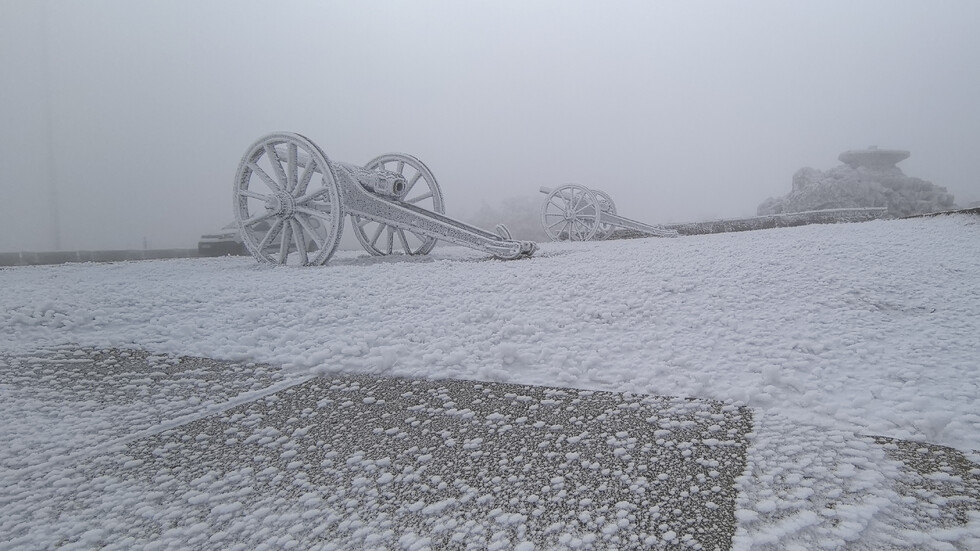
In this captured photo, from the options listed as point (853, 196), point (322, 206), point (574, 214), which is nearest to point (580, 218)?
point (574, 214)

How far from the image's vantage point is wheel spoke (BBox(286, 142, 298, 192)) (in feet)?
16.9

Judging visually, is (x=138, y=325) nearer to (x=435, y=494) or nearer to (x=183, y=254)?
(x=435, y=494)

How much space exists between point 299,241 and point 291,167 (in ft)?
2.64

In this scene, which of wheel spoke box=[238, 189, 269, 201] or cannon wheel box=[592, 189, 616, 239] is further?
cannon wheel box=[592, 189, 616, 239]

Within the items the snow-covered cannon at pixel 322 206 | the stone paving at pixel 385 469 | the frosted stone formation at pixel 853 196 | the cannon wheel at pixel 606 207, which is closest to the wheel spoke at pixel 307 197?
the snow-covered cannon at pixel 322 206

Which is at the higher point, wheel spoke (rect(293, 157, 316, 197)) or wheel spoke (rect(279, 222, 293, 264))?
wheel spoke (rect(293, 157, 316, 197))

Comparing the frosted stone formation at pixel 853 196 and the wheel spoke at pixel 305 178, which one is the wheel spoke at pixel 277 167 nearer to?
the wheel spoke at pixel 305 178

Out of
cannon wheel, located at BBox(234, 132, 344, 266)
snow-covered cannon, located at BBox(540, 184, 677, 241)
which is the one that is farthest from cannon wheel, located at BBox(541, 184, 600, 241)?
cannon wheel, located at BBox(234, 132, 344, 266)

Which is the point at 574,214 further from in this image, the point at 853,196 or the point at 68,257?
the point at 853,196

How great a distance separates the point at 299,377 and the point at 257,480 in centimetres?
72

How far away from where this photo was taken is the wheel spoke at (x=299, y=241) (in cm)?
511

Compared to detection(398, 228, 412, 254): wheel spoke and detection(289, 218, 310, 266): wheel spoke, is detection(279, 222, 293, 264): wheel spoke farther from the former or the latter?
detection(398, 228, 412, 254): wheel spoke

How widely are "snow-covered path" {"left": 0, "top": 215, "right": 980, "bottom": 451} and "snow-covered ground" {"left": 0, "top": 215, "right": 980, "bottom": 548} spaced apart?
0.4 inches

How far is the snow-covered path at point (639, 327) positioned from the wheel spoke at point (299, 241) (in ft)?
4.94
